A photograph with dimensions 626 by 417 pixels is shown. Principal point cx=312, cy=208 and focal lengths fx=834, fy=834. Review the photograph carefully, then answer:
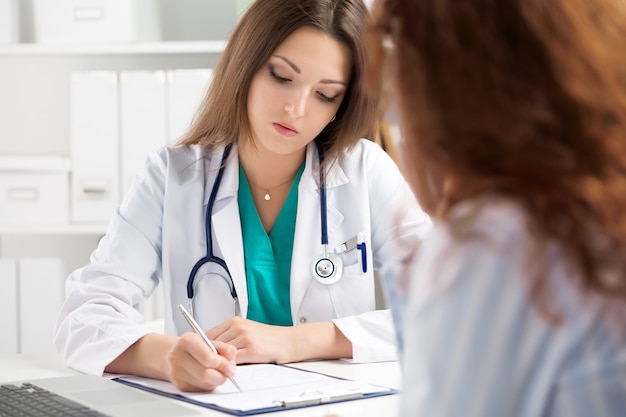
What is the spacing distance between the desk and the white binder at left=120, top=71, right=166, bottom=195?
1.13 meters

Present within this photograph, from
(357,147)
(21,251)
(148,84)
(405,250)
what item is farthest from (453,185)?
(21,251)

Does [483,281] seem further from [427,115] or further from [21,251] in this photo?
[21,251]

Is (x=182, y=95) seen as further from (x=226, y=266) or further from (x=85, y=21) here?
(x=226, y=266)

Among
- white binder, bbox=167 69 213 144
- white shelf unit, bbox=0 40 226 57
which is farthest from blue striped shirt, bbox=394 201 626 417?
white shelf unit, bbox=0 40 226 57

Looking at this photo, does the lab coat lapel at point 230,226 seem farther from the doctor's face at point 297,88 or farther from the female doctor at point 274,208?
the doctor's face at point 297,88

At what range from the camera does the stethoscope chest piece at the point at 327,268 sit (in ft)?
5.39

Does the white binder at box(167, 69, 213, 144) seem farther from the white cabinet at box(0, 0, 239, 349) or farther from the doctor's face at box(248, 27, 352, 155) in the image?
the doctor's face at box(248, 27, 352, 155)

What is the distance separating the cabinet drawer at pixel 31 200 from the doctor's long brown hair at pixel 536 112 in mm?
A: 2191

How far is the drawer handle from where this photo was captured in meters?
2.62

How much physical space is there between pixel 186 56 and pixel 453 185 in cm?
240

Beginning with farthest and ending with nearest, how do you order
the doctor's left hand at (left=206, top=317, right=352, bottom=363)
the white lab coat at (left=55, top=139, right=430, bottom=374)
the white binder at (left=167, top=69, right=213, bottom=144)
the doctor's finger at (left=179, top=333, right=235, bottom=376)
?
1. the white binder at (left=167, top=69, right=213, bottom=144)
2. the white lab coat at (left=55, top=139, right=430, bottom=374)
3. the doctor's left hand at (left=206, top=317, right=352, bottom=363)
4. the doctor's finger at (left=179, top=333, right=235, bottom=376)

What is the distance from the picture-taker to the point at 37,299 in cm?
261

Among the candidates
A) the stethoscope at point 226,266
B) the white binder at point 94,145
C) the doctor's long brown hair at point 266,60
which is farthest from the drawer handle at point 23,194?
the stethoscope at point 226,266

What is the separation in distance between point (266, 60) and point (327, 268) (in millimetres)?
422
